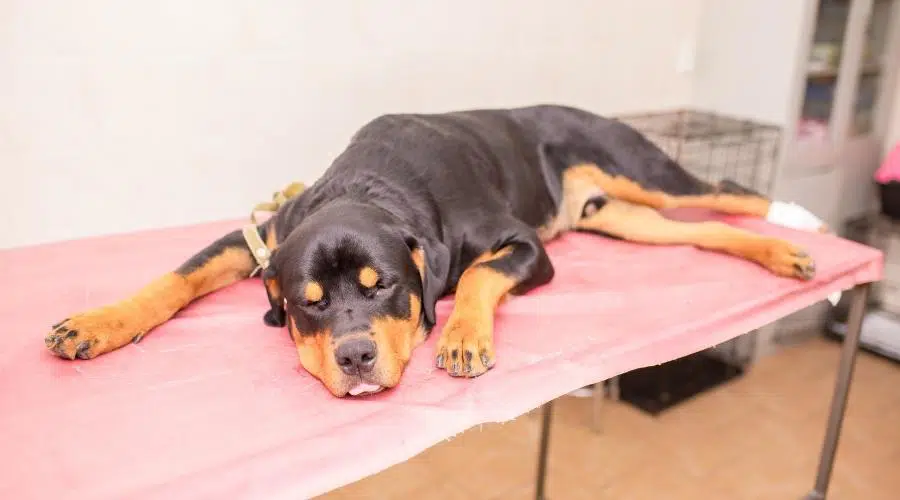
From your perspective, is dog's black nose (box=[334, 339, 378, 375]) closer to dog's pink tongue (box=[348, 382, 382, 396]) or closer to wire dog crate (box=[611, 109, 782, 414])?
dog's pink tongue (box=[348, 382, 382, 396])

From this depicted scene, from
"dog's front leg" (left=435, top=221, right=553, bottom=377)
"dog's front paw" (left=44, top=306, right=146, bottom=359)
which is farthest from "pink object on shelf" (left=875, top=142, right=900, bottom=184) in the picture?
"dog's front paw" (left=44, top=306, right=146, bottom=359)

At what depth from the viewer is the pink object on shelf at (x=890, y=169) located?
3102 mm

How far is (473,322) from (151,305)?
620 mm

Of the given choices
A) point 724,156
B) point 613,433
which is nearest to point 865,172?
point 724,156

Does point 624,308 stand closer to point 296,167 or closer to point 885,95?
point 296,167

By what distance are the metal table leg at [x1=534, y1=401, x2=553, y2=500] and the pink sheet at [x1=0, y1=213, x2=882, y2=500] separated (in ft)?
1.85

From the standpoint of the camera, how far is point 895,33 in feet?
10.4

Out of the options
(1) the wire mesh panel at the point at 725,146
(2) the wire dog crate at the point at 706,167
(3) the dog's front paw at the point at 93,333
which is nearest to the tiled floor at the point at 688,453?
(2) the wire dog crate at the point at 706,167

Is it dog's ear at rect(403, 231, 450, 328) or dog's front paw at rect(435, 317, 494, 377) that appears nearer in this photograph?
dog's front paw at rect(435, 317, 494, 377)

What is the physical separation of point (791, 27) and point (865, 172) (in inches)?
35.9

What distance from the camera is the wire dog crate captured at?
2842 millimetres

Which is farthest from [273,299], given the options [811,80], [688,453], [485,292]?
[811,80]

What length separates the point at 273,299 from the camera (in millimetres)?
1453

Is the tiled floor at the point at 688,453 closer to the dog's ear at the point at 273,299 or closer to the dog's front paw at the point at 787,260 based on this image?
the dog's front paw at the point at 787,260
